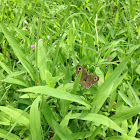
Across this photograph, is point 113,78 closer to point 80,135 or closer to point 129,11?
point 80,135

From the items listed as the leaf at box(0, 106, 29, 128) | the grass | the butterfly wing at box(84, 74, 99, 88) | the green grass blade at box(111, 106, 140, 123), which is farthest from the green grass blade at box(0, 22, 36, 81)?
the green grass blade at box(111, 106, 140, 123)

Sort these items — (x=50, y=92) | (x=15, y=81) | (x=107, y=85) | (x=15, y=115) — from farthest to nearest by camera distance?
1. (x=15, y=81)
2. (x=15, y=115)
3. (x=107, y=85)
4. (x=50, y=92)

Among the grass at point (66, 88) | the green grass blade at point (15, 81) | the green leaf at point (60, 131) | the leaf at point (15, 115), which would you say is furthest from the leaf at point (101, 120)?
the green grass blade at point (15, 81)

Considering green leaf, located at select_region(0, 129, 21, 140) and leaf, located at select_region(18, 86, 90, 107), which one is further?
green leaf, located at select_region(0, 129, 21, 140)

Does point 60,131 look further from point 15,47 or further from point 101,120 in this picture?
point 15,47

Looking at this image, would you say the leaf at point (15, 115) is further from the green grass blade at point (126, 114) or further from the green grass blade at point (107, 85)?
the green grass blade at point (126, 114)

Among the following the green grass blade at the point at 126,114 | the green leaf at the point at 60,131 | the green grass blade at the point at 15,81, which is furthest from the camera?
the green grass blade at the point at 15,81

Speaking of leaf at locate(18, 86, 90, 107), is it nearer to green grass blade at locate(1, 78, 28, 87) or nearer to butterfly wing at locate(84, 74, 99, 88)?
butterfly wing at locate(84, 74, 99, 88)

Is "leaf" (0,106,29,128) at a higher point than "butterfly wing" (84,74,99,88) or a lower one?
lower

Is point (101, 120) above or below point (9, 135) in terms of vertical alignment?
above

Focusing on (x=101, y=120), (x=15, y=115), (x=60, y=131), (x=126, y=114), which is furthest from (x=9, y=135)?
(x=126, y=114)
